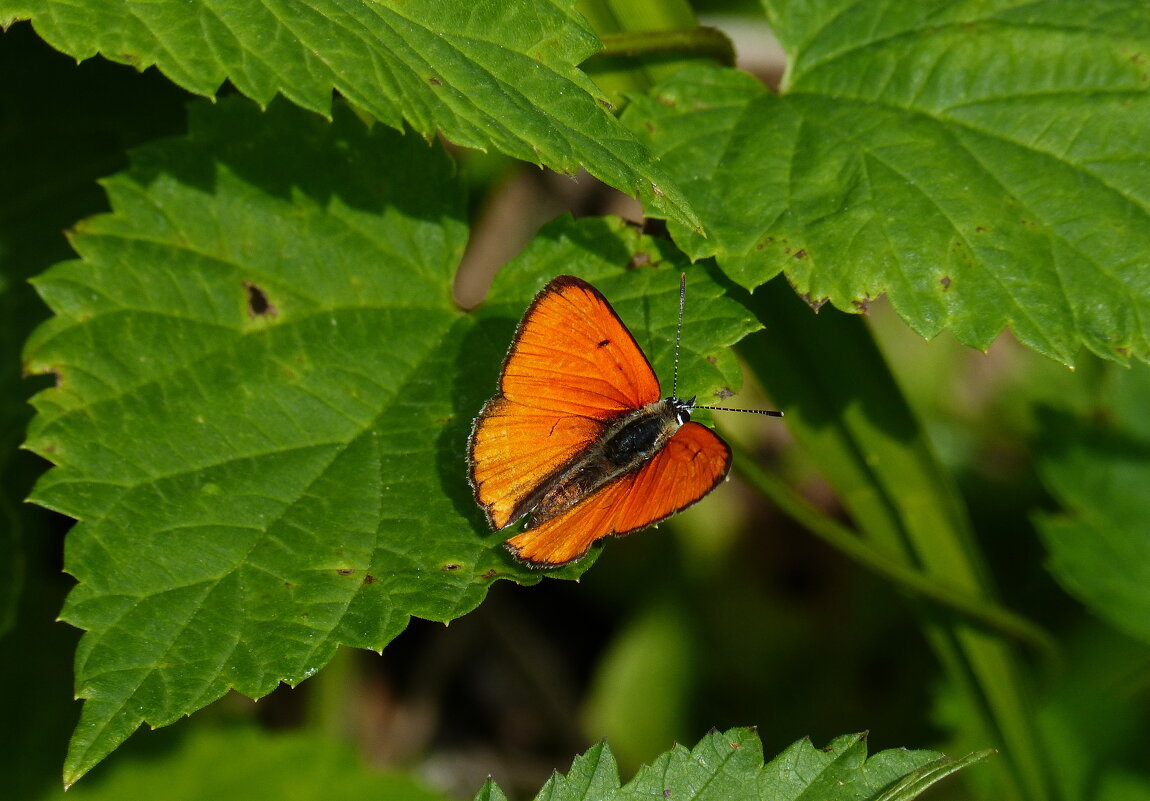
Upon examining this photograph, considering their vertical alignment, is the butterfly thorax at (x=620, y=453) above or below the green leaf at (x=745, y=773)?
above

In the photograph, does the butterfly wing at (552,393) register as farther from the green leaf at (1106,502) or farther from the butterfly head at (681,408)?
the green leaf at (1106,502)

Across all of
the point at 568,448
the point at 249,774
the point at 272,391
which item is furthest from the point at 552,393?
the point at 249,774

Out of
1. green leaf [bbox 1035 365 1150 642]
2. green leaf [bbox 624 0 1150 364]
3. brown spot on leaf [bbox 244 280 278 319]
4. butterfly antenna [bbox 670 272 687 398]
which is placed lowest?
green leaf [bbox 1035 365 1150 642]

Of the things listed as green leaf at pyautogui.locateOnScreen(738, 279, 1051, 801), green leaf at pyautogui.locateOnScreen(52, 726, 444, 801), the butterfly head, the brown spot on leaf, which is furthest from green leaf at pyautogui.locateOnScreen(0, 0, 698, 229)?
green leaf at pyautogui.locateOnScreen(52, 726, 444, 801)

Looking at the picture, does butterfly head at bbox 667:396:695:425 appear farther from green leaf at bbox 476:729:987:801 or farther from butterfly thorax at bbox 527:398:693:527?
green leaf at bbox 476:729:987:801

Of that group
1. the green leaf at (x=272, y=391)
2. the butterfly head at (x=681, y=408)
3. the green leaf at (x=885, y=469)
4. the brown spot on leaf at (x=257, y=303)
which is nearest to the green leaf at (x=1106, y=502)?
the green leaf at (x=885, y=469)

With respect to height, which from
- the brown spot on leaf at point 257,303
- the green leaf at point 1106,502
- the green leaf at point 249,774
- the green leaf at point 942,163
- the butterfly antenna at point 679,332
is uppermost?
the green leaf at point 942,163
